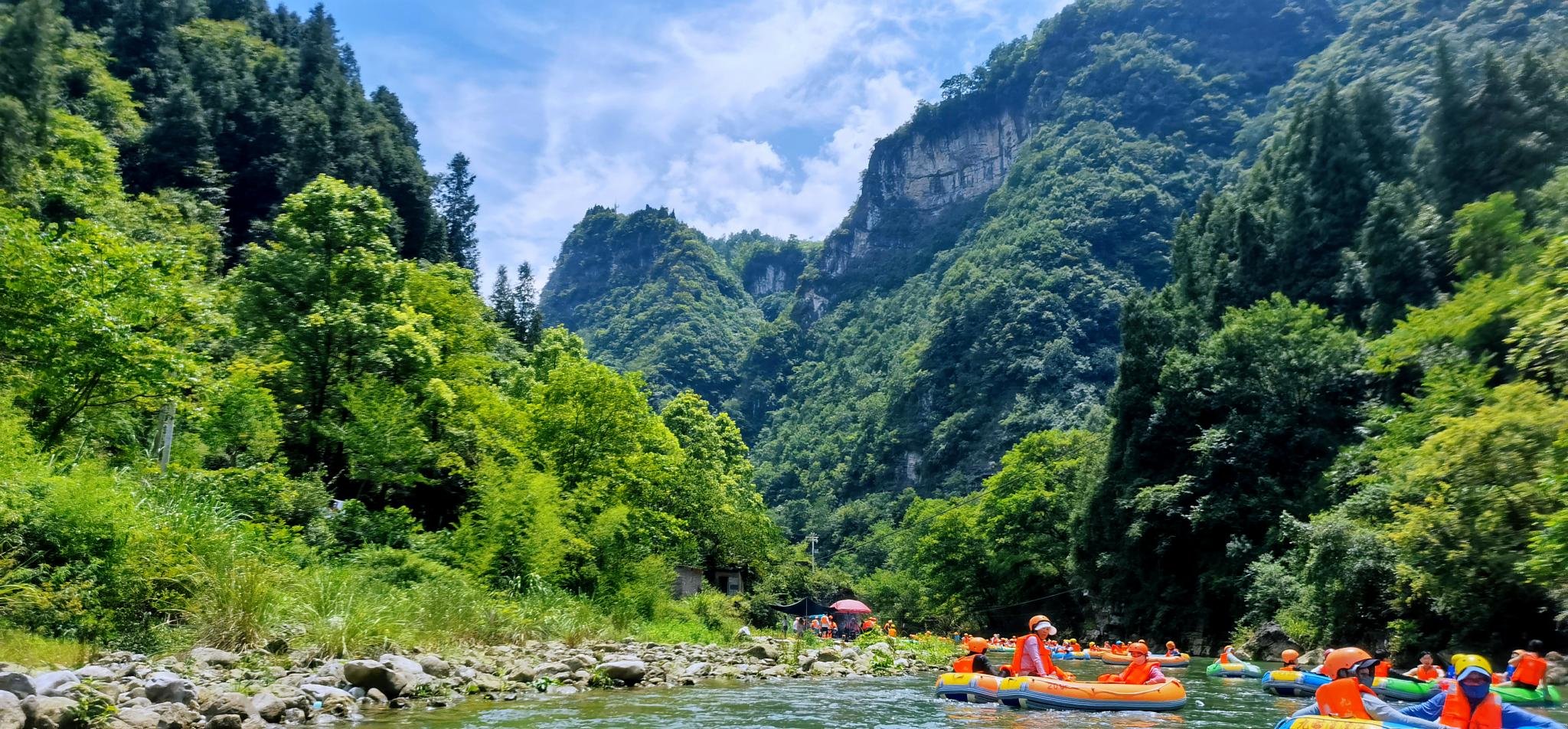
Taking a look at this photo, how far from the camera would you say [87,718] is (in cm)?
820

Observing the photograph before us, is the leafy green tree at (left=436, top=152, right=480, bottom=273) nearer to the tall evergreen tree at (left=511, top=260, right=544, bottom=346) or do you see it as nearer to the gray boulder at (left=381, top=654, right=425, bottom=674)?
the tall evergreen tree at (left=511, top=260, right=544, bottom=346)

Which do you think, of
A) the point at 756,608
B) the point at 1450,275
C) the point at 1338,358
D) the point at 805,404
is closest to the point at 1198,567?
the point at 1338,358

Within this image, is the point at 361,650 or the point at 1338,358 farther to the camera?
the point at 1338,358

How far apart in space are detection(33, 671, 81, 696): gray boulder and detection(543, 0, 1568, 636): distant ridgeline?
30.4m

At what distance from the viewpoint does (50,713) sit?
26.3 ft

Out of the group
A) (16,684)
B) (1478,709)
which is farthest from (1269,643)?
(16,684)

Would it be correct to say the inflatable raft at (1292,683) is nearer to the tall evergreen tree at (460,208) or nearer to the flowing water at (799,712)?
the flowing water at (799,712)

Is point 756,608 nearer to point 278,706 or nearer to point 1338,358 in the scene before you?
point 1338,358

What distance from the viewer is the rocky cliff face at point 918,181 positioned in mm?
161000

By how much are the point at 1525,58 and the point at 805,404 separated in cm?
11093

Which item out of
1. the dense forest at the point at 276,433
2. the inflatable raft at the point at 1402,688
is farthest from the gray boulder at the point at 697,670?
the inflatable raft at the point at 1402,688

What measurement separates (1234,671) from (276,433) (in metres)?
25.7

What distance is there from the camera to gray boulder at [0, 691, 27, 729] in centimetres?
757

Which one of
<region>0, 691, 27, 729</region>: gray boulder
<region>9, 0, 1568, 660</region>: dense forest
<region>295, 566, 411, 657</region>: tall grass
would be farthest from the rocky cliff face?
<region>0, 691, 27, 729</region>: gray boulder
